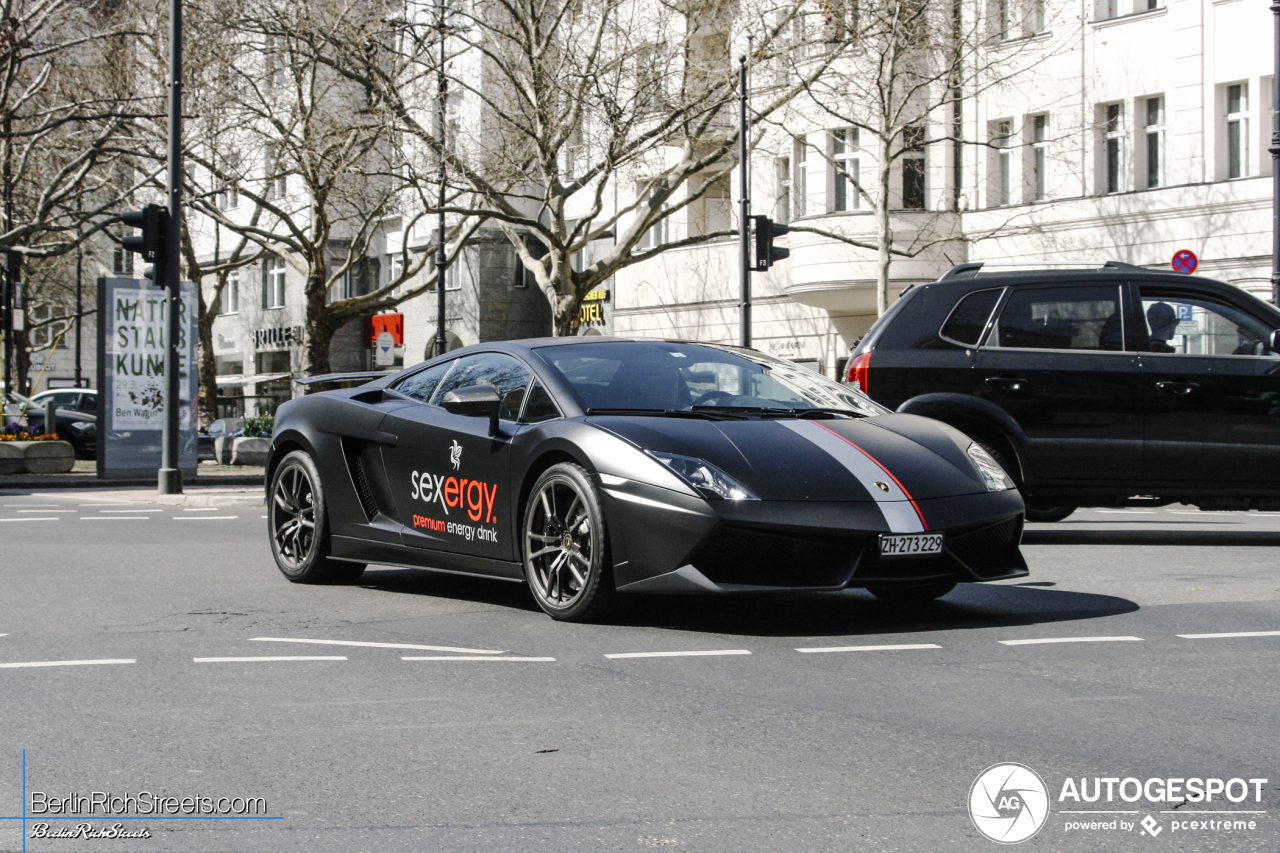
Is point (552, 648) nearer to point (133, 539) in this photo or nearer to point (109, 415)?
point (133, 539)

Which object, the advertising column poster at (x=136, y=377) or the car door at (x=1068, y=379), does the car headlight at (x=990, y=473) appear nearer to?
the car door at (x=1068, y=379)

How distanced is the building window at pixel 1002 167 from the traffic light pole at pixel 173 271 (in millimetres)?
18426

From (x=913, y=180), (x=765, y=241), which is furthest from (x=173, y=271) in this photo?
(x=913, y=180)

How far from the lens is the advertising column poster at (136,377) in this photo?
22.2 meters

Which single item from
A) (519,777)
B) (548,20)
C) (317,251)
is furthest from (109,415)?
(519,777)

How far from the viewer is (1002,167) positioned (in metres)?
32.8

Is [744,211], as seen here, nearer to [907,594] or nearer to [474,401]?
[907,594]

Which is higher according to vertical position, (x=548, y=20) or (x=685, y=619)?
(x=548, y=20)

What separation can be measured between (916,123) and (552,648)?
945 inches

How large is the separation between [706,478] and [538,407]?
4.25 ft

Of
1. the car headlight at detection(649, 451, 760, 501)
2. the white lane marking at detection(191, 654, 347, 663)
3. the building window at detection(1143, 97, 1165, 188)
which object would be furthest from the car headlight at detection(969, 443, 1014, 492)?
the building window at detection(1143, 97, 1165, 188)

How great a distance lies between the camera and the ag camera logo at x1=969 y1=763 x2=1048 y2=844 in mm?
3719

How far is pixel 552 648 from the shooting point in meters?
6.36

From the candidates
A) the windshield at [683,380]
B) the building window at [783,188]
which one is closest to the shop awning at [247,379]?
the building window at [783,188]
